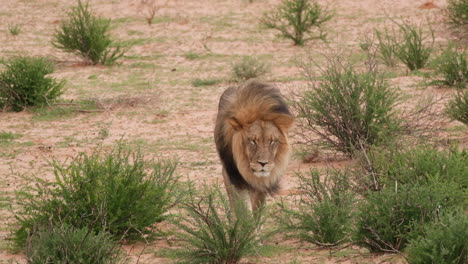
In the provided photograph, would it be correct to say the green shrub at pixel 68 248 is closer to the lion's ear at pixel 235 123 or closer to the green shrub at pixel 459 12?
the lion's ear at pixel 235 123

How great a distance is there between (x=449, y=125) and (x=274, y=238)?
186 inches

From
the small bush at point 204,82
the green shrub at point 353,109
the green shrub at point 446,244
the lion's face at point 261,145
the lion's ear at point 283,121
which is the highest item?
the lion's ear at point 283,121

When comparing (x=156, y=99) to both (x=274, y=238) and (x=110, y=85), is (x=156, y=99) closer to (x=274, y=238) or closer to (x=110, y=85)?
(x=110, y=85)

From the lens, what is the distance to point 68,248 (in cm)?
583

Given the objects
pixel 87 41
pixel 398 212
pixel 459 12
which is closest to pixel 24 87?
pixel 87 41

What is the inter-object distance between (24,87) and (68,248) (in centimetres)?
750

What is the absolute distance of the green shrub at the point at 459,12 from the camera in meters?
17.1

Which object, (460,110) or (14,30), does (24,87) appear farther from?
(14,30)

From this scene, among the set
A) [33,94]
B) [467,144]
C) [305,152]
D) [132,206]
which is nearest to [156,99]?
[33,94]

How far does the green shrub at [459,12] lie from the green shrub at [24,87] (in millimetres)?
8117

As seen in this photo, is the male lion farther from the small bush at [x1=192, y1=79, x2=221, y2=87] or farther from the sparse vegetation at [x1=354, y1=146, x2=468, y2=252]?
the small bush at [x1=192, y1=79, x2=221, y2=87]

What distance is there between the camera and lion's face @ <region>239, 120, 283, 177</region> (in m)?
6.61

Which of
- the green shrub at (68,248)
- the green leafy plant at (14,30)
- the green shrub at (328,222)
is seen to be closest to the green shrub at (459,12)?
the green leafy plant at (14,30)

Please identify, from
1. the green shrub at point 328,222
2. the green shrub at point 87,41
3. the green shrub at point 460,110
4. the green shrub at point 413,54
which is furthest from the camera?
the green shrub at point 87,41
